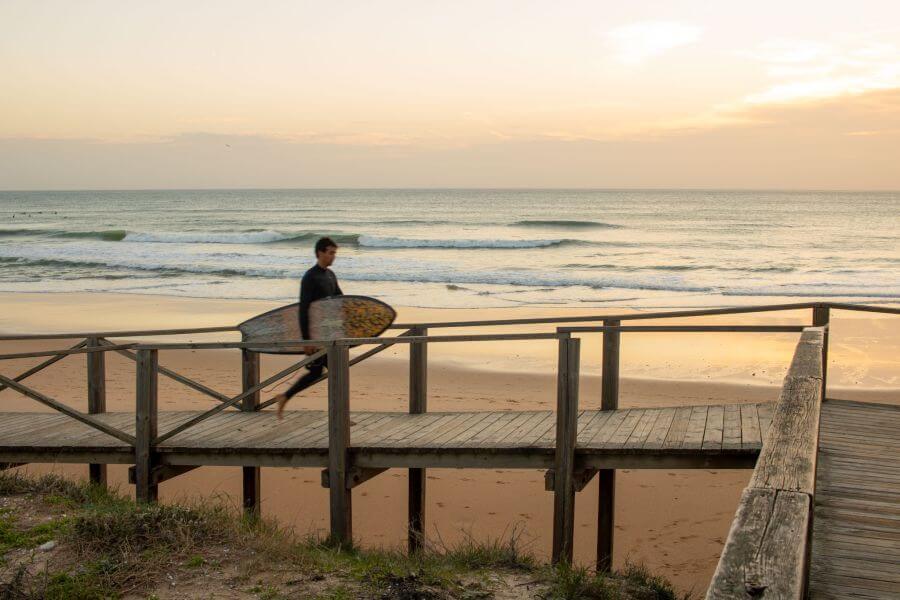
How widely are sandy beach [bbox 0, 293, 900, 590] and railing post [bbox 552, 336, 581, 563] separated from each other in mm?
800

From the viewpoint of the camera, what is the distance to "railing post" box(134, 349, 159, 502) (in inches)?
287

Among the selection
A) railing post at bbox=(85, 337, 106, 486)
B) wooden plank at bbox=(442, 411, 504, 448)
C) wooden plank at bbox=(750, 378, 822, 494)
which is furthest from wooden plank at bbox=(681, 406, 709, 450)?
railing post at bbox=(85, 337, 106, 486)

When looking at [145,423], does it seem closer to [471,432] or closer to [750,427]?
[471,432]

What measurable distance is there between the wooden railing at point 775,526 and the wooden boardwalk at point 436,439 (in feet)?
10.0

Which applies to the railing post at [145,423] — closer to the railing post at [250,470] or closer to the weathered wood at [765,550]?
the railing post at [250,470]

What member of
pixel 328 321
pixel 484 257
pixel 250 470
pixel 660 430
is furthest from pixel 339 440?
pixel 484 257

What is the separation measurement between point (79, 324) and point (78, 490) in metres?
14.1

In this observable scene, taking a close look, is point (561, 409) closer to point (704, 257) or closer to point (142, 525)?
point (142, 525)

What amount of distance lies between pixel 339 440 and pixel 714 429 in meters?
2.87

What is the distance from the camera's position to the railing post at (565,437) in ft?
21.7

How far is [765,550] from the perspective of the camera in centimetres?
233

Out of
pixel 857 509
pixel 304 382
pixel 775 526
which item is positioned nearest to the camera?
pixel 775 526

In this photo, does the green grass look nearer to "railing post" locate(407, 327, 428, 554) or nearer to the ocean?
"railing post" locate(407, 327, 428, 554)

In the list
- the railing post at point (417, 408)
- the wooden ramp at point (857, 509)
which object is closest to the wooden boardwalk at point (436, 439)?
the railing post at point (417, 408)
